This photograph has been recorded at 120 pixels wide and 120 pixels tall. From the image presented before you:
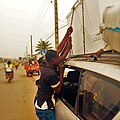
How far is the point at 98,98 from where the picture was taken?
8.33ft

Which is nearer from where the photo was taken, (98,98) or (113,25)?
(113,25)


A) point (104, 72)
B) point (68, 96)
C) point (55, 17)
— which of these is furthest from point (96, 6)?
point (55, 17)

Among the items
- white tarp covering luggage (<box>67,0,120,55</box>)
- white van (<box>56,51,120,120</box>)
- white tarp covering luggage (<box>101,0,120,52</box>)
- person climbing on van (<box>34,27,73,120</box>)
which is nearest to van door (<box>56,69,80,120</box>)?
white van (<box>56,51,120,120</box>)

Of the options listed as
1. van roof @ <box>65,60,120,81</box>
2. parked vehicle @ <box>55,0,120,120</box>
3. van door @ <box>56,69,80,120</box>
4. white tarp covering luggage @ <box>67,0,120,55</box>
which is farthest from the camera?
white tarp covering luggage @ <box>67,0,120,55</box>

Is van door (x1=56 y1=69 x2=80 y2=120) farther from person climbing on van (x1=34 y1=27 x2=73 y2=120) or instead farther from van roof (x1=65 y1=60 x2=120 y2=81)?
van roof (x1=65 y1=60 x2=120 y2=81)

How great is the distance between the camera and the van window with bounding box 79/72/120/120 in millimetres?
2117

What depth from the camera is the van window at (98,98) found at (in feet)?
6.95

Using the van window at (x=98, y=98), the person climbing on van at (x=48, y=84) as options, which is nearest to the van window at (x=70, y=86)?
the person climbing on van at (x=48, y=84)

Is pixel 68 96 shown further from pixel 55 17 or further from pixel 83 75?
pixel 55 17

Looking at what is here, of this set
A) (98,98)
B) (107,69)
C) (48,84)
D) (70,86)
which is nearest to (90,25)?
(70,86)

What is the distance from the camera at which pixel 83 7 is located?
181 inches

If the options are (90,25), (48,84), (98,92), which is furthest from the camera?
(90,25)

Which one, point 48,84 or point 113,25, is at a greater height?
point 113,25

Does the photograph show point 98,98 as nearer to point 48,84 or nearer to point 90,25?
point 48,84
